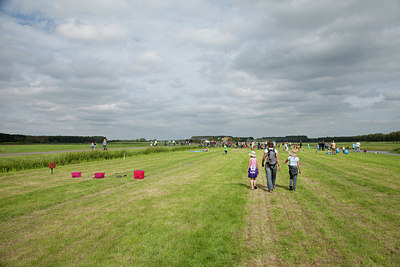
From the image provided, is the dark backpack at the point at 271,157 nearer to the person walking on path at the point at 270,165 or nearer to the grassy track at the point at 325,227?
the person walking on path at the point at 270,165

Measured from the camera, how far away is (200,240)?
547cm

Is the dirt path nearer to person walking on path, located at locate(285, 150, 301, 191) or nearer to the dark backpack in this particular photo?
the dark backpack

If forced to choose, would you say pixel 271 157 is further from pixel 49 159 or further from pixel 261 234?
pixel 49 159

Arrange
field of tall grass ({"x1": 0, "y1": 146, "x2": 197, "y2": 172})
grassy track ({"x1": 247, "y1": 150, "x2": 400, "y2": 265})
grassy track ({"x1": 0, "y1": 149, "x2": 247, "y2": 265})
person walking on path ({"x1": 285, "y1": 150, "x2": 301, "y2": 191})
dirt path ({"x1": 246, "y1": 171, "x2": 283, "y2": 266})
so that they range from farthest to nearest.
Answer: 1. field of tall grass ({"x1": 0, "y1": 146, "x2": 197, "y2": 172})
2. person walking on path ({"x1": 285, "y1": 150, "x2": 301, "y2": 191})
3. grassy track ({"x1": 0, "y1": 149, "x2": 247, "y2": 265})
4. grassy track ({"x1": 247, "y1": 150, "x2": 400, "y2": 265})
5. dirt path ({"x1": 246, "y1": 171, "x2": 283, "y2": 266})

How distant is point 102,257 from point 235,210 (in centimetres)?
463

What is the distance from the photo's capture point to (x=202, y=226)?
6332mm

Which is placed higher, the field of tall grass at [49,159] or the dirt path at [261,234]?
the field of tall grass at [49,159]

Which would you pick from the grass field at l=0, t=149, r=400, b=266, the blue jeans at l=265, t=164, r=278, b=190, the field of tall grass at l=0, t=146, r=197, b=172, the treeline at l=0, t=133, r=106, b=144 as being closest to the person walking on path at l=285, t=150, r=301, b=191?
the grass field at l=0, t=149, r=400, b=266

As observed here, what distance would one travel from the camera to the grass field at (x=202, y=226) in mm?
4777

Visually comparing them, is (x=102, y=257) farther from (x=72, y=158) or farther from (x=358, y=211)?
(x=72, y=158)

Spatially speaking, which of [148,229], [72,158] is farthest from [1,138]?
[148,229]

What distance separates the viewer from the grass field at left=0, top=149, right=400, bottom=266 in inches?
188

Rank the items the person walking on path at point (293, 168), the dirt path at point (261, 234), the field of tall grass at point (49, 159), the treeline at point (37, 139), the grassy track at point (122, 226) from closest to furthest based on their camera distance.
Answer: the dirt path at point (261, 234) → the grassy track at point (122, 226) → the person walking on path at point (293, 168) → the field of tall grass at point (49, 159) → the treeline at point (37, 139)

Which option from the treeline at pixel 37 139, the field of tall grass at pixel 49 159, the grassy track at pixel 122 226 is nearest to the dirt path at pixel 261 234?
the grassy track at pixel 122 226
